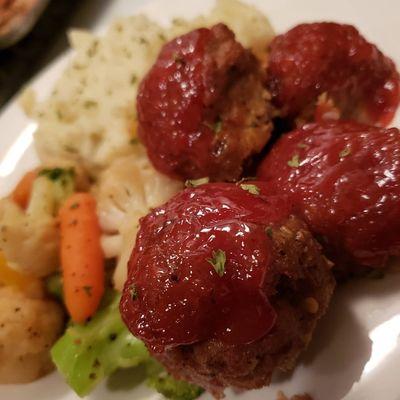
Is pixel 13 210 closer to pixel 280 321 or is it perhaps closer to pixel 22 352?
pixel 22 352

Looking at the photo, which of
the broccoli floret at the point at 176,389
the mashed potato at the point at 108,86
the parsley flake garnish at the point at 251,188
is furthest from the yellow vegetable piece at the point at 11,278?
the parsley flake garnish at the point at 251,188

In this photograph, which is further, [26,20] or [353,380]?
[26,20]

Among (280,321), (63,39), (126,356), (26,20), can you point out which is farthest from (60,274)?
(63,39)

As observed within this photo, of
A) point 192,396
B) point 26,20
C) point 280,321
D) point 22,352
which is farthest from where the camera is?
point 26,20

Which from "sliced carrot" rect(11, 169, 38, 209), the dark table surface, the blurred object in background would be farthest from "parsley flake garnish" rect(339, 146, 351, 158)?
the dark table surface

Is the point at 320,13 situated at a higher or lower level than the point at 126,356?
higher

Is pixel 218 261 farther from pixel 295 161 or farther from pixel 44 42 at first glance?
pixel 44 42

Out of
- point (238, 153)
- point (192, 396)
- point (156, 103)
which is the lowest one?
point (192, 396)

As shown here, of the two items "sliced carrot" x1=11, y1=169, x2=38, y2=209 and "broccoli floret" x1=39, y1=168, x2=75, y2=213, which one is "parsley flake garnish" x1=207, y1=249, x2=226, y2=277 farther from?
"sliced carrot" x1=11, y1=169, x2=38, y2=209
